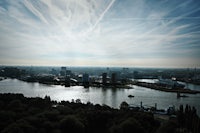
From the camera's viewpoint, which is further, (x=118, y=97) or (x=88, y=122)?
(x=118, y=97)

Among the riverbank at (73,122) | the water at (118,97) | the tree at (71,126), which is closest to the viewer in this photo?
the riverbank at (73,122)

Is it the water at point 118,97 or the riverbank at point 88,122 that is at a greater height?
the riverbank at point 88,122

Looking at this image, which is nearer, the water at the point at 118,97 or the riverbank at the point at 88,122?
the riverbank at the point at 88,122

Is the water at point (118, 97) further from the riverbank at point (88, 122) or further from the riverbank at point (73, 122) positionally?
the riverbank at point (73, 122)

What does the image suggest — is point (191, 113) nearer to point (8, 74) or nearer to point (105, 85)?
point (105, 85)

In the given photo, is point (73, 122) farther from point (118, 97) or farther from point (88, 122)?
point (118, 97)

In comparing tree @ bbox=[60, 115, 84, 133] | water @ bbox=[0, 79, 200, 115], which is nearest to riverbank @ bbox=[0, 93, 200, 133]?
tree @ bbox=[60, 115, 84, 133]

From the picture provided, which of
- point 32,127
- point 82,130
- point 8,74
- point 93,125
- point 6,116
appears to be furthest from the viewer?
point 8,74

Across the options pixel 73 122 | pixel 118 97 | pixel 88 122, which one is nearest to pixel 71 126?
pixel 73 122

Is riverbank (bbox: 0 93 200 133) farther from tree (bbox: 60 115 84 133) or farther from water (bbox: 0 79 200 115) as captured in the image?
water (bbox: 0 79 200 115)

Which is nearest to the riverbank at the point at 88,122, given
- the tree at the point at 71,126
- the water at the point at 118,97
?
the tree at the point at 71,126

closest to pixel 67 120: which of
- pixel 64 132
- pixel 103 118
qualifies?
pixel 64 132
